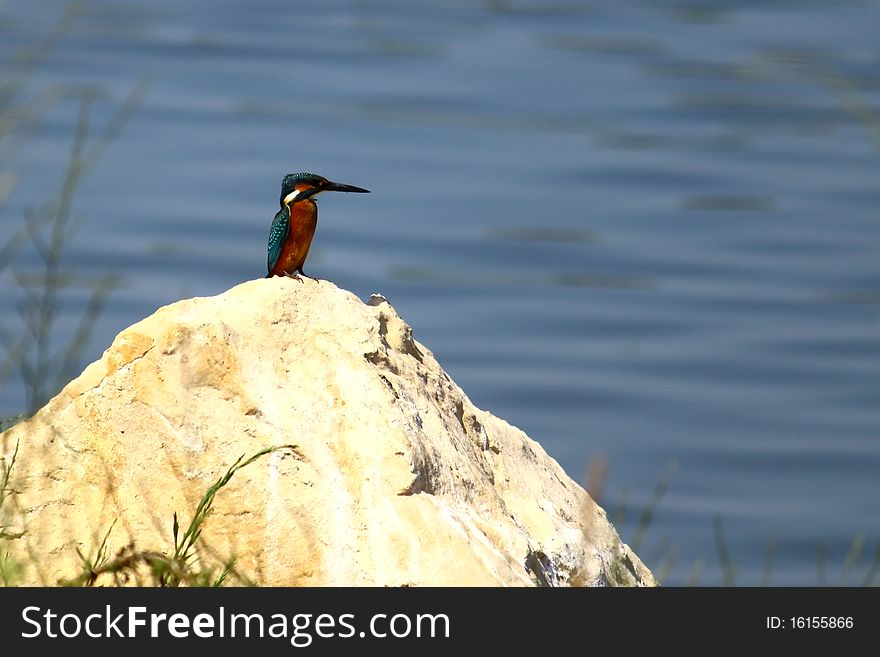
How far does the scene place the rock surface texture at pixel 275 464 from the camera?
345 centimetres

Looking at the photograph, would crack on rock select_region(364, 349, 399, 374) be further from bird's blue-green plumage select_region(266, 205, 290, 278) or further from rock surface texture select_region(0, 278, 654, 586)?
bird's blue-green plumage select_region(266, 205, 290, 278)

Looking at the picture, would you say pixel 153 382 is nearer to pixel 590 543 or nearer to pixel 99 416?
pixel 99 416

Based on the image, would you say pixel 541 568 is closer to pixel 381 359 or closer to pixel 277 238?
pixel 381 359

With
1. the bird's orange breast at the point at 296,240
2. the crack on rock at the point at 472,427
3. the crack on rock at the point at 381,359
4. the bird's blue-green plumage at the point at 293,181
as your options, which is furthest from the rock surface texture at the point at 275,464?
the bird's blue-green plumage at the point at 293,181

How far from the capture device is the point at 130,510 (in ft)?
11.8

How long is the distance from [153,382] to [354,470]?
0.60m

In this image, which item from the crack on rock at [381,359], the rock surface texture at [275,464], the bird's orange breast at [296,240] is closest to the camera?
the rock surface texture at [275,464]

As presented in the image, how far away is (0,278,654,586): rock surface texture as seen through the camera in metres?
3.45

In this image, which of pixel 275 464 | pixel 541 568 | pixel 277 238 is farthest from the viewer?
pixel 277 238

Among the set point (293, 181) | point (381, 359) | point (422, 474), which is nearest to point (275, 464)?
point (422, 474)

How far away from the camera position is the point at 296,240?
4797mm

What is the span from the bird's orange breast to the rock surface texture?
0.77 metres

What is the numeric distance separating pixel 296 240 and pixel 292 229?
4cm

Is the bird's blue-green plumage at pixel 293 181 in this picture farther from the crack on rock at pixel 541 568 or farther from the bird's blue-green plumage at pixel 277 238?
the crack on rock at pixel 541 568
